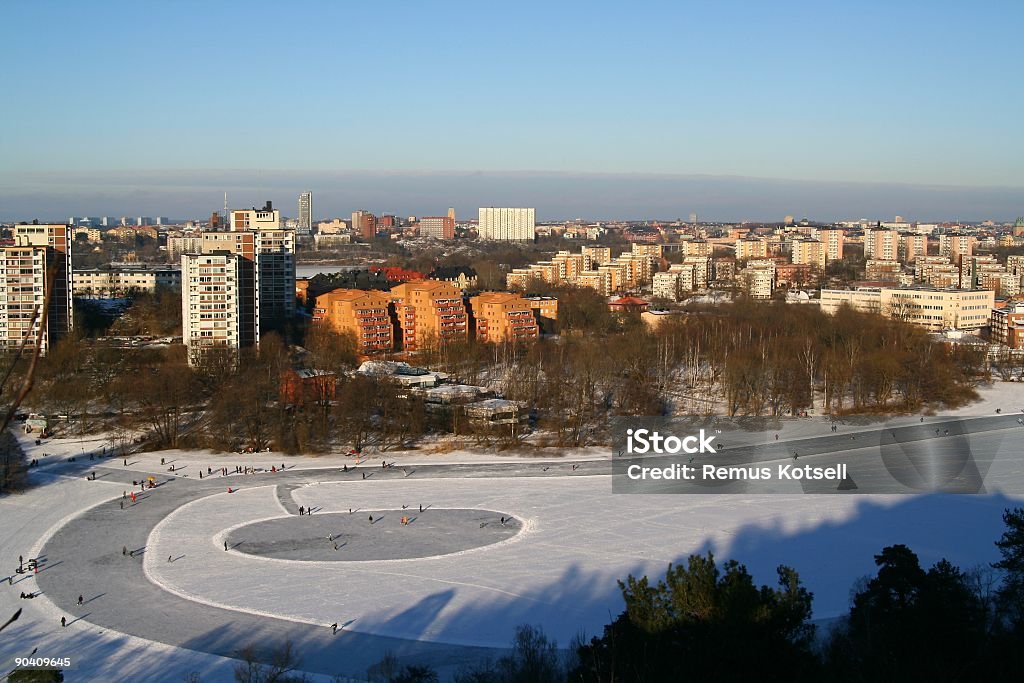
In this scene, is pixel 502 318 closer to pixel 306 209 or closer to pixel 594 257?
pixel 594 257

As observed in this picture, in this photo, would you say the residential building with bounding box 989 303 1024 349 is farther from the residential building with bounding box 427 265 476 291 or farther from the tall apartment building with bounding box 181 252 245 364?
the tall apartment building with bounding box 181 252 245 364

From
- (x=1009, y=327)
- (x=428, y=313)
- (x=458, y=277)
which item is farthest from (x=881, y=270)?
(x=428, y=313)

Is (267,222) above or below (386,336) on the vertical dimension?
above

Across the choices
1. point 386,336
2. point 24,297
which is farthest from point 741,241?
point 24,297

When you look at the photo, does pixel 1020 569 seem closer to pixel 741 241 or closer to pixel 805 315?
pixel 805 315

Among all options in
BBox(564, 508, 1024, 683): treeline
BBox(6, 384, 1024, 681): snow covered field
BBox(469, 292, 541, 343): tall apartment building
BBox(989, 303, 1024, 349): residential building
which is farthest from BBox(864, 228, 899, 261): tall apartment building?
BBox(564, 508, 1024, 683): treeline

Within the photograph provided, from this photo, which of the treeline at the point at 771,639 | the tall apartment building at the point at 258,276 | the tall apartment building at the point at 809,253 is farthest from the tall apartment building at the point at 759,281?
the treeline at the point at 771,639
